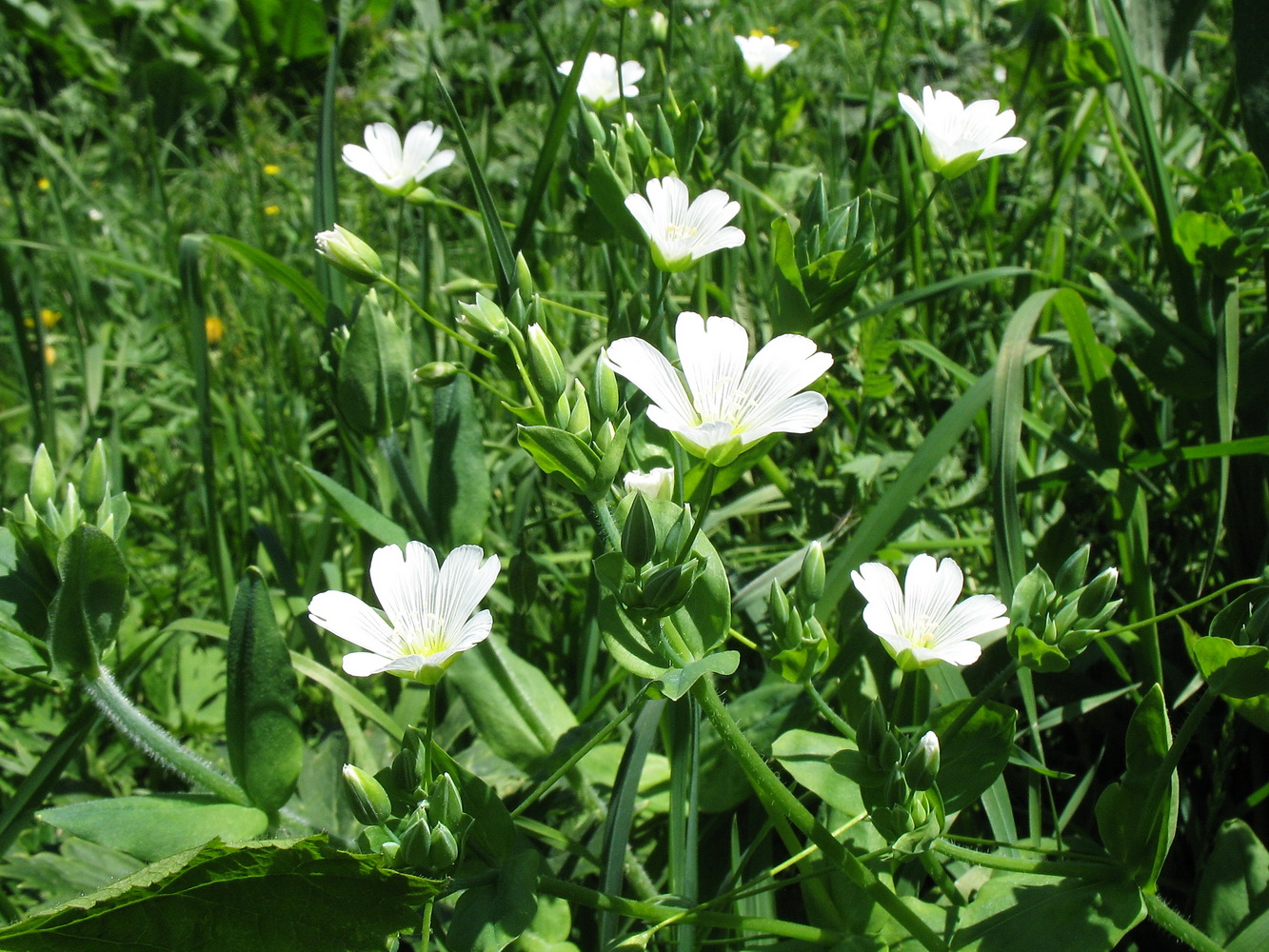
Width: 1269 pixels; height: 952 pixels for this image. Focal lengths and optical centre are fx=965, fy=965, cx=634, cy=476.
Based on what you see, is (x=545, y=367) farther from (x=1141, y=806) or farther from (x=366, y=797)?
(x=1141, y=806)

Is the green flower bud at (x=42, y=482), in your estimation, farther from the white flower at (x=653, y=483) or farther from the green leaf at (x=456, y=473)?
the white flower at (x=653, y=483)

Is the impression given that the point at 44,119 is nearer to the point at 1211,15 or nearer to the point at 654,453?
the point at 654,453

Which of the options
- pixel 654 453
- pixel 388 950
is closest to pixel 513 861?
pixel 388 950

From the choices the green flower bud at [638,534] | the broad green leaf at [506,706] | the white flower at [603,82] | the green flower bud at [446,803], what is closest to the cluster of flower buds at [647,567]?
the green flower bud at [638,534]

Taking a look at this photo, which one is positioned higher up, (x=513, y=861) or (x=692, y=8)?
(x=692, y=8)

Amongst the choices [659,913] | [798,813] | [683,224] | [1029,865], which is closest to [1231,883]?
[1029,865]

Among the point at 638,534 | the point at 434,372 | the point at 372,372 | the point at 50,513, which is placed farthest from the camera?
the point at 372,372

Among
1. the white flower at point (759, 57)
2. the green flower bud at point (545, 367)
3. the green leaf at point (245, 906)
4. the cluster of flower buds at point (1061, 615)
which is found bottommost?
the green leaf at point (245, 906)
